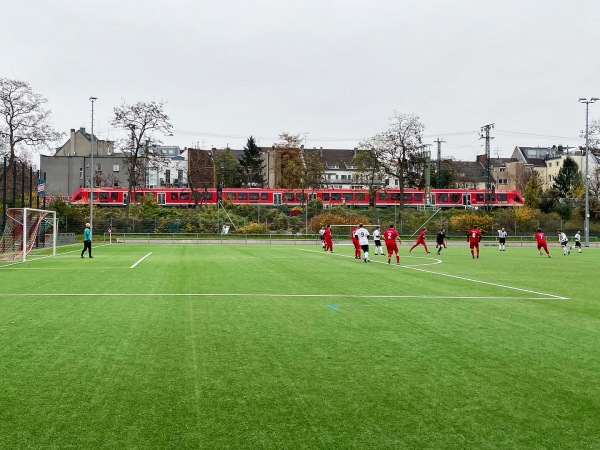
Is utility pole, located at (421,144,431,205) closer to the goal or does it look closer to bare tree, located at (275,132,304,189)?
bare tree, located at (275,132,304,189)

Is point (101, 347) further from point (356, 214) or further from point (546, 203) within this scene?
point (546, 203)

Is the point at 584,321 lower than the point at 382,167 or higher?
lower

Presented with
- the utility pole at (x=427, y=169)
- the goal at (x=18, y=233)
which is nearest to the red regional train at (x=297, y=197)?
the utility pole at (x=427, y=169)

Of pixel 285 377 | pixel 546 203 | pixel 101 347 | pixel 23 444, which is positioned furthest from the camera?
pixel 546 203

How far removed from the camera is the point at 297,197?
280ft

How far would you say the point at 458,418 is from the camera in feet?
17.1

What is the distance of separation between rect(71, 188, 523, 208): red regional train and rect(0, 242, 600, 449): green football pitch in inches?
2626

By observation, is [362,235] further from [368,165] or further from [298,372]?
[368,165]

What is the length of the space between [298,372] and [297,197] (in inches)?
3101

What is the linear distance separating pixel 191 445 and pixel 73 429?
102 centimetres

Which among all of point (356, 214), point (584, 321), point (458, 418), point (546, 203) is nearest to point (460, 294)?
point (584, 321)

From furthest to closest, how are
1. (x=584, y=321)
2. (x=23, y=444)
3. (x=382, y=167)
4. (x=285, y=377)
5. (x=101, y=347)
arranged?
(x=382, y=167) → (x=584, y=321) → (x=101, y=347) → (x=285, y=377) → (x=23, y=444)

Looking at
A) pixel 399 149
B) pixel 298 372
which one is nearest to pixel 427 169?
pixel 399 149

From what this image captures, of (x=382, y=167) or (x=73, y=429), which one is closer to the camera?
(x=73, y=429)
